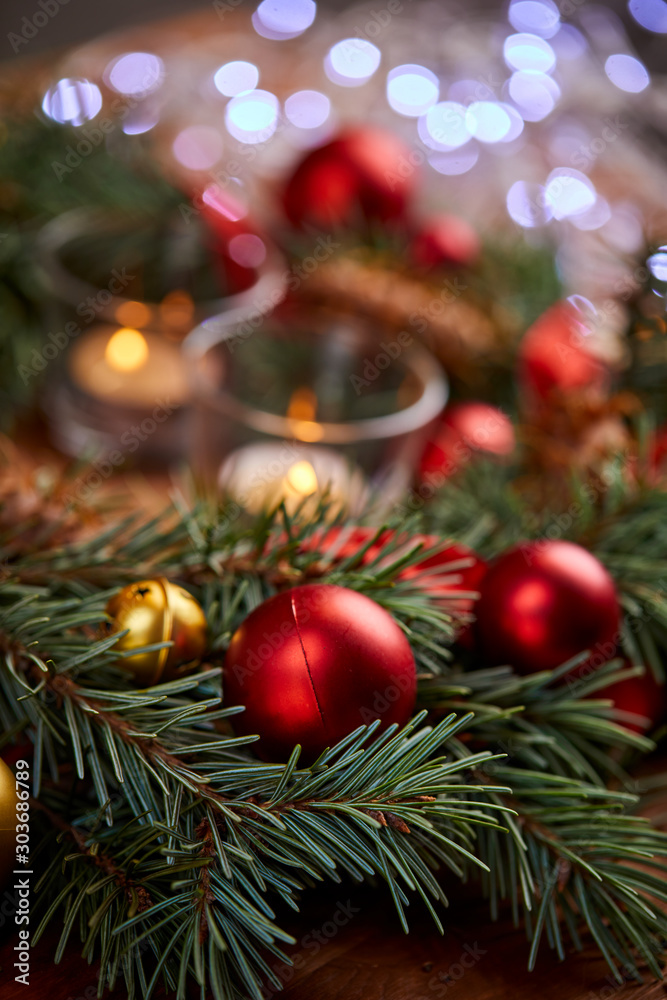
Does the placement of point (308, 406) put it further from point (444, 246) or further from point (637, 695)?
point (637, 695)

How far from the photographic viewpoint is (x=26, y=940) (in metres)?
0.30

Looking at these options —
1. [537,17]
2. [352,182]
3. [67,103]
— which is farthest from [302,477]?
[537,17]

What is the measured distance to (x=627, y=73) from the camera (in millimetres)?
963

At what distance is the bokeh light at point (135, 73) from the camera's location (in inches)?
36.7

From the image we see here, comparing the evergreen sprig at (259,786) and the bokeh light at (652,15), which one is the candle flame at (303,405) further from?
the bokeh light at (652,15)

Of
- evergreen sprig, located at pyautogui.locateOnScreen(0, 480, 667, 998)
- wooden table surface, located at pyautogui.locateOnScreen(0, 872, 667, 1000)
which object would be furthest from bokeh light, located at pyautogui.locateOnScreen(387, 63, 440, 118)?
wooden table surface, located at pyautogui.locateOnScreen(0, 872, 667, 1000)

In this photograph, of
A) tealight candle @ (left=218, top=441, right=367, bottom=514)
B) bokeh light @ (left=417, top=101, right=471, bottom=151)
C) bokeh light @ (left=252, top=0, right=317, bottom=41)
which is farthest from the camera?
bokeh light @ (left=252, top=0, right=317, bottom=41)

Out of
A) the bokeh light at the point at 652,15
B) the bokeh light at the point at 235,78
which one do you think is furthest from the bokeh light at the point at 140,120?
the bokeh light at the point at 652,15

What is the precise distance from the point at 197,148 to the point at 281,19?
43cm

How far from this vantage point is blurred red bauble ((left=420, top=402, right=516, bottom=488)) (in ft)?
1.90

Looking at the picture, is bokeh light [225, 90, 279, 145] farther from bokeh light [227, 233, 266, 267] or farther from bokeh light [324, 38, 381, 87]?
bokeh light [227, 233, 266, 267]

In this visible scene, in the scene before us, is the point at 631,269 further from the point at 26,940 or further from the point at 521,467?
the point at 26,940

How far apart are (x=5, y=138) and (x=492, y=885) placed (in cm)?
70

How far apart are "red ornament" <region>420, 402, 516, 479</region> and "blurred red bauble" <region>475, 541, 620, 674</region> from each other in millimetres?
181
